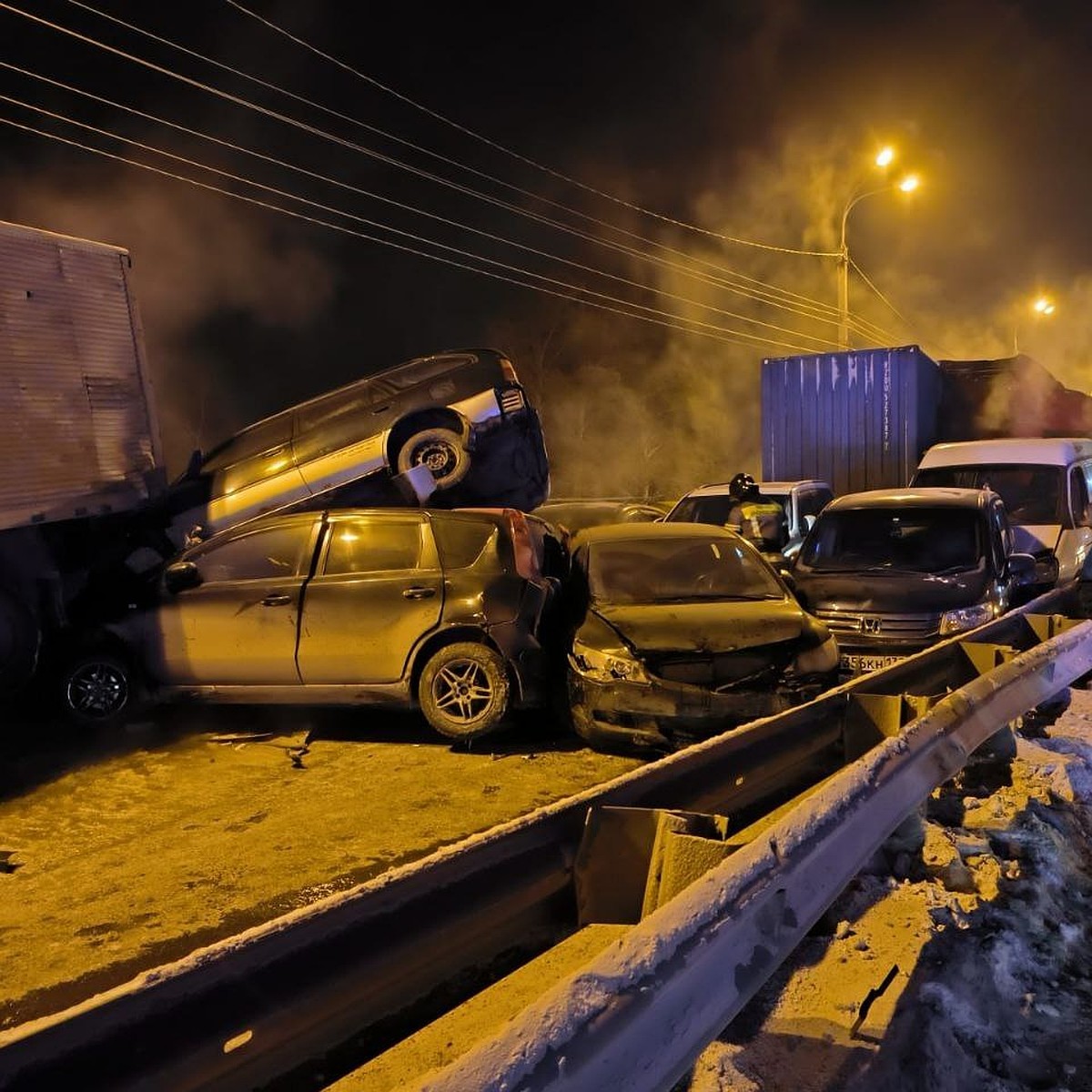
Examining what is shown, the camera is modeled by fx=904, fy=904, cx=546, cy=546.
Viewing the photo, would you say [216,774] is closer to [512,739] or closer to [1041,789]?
[512,739]

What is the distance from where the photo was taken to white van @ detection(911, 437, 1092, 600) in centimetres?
941

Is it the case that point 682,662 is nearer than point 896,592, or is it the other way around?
point 682,662

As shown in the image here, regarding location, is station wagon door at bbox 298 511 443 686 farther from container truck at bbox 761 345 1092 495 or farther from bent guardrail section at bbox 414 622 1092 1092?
container truck at bbox 761 345 1092 495

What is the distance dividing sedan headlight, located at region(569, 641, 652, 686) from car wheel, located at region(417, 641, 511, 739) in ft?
1.93

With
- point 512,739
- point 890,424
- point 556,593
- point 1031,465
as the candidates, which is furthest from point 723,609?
point 890,424

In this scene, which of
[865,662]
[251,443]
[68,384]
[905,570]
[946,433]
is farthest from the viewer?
[946,433]

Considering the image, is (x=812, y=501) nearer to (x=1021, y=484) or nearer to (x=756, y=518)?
(x=1021, y=484)

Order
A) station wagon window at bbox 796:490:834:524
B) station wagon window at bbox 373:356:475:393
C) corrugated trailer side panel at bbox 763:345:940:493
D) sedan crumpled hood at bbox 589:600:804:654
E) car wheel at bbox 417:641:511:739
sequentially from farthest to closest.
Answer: corrugated trailer side panel at bbox 763:345:940:493
station wagon window at bbox 796:490:834:524
station wagon window at bbox 373:356:475:393
car wheel at bbox 417:641:511:739
sedan crumpled hood at bbox 589:600:804:654

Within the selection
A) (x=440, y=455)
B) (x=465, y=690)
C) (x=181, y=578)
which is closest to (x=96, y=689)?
(x=181, y=578)

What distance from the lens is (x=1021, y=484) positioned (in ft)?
33.7

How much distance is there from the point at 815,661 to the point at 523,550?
1.97m

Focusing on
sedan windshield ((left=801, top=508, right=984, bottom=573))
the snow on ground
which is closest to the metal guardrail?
the snow on ground

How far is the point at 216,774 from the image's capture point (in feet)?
18.2

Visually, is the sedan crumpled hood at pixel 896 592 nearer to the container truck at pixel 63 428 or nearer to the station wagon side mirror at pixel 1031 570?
the station wagon side mirror at pixel 1031 570
